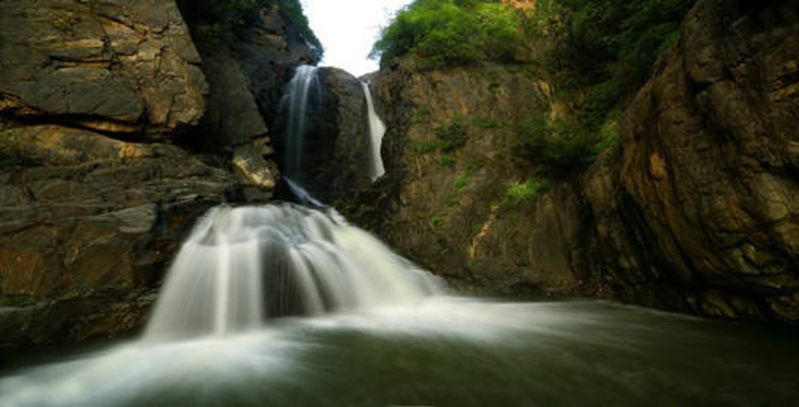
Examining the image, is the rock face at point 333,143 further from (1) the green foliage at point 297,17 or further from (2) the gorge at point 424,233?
(1) the green foliage at point 297,17

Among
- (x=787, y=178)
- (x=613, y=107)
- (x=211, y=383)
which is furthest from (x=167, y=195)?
(x=613, y=107)

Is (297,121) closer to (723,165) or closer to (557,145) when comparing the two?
(557,145)

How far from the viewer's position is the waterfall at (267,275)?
5559 millimetres

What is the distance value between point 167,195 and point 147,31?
254 inches

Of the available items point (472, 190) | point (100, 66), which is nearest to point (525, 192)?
point (472, 190)

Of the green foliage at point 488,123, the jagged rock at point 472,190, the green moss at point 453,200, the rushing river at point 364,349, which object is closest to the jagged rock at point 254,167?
the jagged rock at point 472,190

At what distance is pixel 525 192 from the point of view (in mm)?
8656

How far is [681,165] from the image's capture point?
5203mm

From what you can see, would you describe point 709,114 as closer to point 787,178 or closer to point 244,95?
point 787,178

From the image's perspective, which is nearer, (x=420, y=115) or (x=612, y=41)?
(x=612, y=41)

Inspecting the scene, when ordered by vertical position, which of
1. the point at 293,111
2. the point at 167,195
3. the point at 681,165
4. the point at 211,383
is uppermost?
the point at 293,111

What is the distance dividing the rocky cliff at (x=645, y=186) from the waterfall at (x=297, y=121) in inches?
268

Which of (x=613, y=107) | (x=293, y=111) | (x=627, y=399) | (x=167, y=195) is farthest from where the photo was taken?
(x=293, y=111)

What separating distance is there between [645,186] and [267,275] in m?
Result: 6.06
